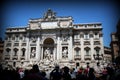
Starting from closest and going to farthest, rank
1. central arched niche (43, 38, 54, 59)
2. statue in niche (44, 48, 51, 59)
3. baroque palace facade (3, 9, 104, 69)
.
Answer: baroque palace facade (3, 9, 104, 69) < statue in niche (44, 48, 51, 59) < central arched niche (43, 38, 54, 59)

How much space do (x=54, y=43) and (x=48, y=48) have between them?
186cm

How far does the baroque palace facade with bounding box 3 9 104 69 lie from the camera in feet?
117

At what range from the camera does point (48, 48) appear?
37781 millimetres

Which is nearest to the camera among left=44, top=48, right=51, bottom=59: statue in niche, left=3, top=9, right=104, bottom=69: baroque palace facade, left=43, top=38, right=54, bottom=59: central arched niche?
left=3, top=9, right=104, bottom=69: baroque palace facade

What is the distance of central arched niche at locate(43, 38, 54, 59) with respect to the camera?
3697 centimetres

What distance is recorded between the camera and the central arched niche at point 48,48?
36969 millimetres

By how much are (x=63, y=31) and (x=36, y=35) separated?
6.04 meters

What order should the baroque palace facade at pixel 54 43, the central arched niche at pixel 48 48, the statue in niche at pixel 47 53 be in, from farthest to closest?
the central arched niche at pixel 48 48
the statue in niche at pixel 47 53
the baroque palace facade at pixel 54 43

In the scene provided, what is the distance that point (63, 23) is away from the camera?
37.8 meters

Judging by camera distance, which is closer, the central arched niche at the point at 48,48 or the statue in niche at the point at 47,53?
the statue in niche at the point at 47,53

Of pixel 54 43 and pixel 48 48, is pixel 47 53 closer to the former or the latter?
pixel 48 48

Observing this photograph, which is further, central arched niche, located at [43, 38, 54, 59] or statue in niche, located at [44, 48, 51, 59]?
central arched niche, located at [43, 38, 54, 59]

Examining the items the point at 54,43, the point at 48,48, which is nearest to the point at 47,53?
the point at 48,48

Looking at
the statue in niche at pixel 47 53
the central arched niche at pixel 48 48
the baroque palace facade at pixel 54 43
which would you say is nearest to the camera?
the baroque palace facade at pixel 54 43
